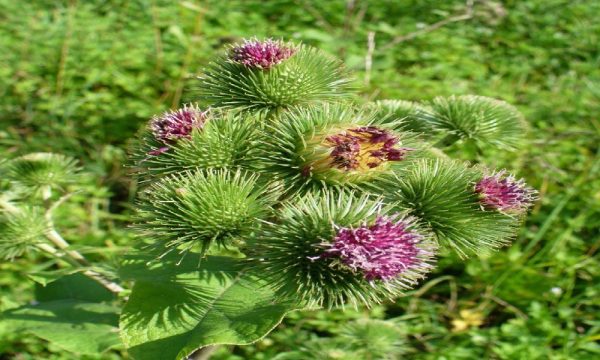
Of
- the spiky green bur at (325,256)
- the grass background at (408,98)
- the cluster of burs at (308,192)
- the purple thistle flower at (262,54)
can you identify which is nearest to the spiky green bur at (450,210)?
the cluster of burs at (308,192)

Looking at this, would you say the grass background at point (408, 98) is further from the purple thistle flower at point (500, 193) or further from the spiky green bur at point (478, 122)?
the purple thistle flower at point (500, 193)

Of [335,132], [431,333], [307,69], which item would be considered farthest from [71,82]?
[335,132]

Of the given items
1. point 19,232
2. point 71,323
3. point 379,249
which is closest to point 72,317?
point 71,323

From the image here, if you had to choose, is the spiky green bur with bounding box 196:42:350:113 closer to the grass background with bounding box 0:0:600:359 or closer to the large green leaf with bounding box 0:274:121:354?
the grass background with bounding box 0:0:600:359

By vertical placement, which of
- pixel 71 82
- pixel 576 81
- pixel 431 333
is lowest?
pixel 431 333

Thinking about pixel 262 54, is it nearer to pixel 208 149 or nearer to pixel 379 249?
pixel 208 149

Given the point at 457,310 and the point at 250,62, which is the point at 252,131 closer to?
the point at 250,62
